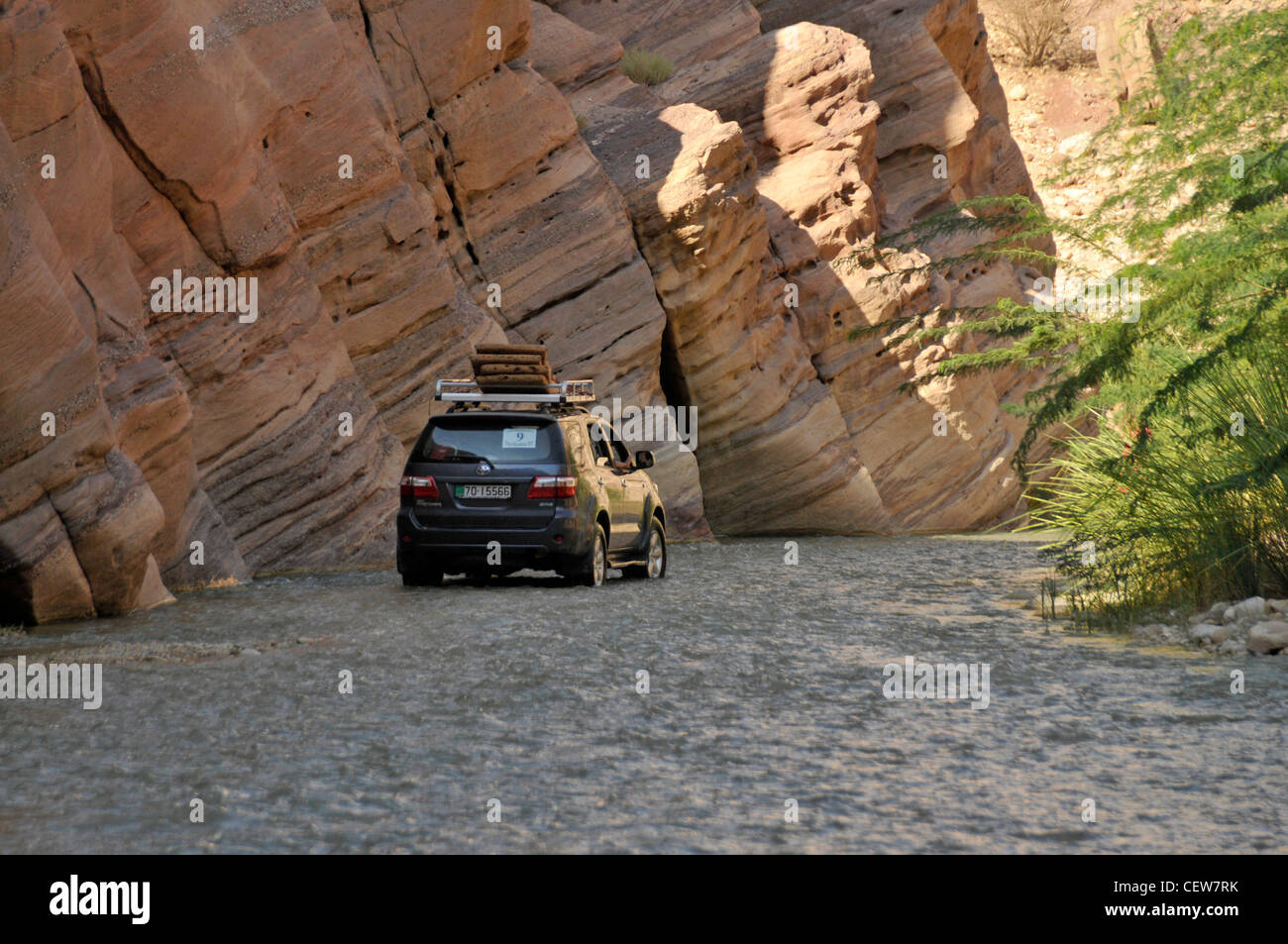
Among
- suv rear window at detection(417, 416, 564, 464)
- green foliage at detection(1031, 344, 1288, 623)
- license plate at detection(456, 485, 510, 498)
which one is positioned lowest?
green foliage at detection(1031, 344, 1288, 623)

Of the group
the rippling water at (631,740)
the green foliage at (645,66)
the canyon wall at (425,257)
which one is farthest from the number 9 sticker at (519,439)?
the green foliage at (645,66)

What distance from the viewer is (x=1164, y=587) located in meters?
12.8

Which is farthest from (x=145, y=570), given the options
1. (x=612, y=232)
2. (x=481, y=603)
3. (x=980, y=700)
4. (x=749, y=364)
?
(x=749, y=364)

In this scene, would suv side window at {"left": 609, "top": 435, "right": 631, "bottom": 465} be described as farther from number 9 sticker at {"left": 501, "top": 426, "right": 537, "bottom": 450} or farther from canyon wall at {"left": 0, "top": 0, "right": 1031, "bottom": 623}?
canyon wall at {"left": 0, "top": 0, "right": 1031, "bottom": 623}

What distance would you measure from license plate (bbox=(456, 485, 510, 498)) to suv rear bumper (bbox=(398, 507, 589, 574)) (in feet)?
1.11

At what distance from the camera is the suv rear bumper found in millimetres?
15633

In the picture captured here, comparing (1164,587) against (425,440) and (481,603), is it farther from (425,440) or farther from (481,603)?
(425,440)

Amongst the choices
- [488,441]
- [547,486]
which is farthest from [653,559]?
[488,441]

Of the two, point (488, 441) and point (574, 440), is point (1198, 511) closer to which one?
point (574, 440)

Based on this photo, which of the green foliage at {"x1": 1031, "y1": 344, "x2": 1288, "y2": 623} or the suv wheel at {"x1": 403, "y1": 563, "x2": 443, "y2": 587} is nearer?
the green foliage at {"x1": 1031, "y1": 344, "x2": 1288, "y2": 623}

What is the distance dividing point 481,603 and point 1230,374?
22.3 feet

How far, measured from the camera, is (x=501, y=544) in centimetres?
1567

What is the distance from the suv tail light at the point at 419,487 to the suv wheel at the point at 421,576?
0.71 meters

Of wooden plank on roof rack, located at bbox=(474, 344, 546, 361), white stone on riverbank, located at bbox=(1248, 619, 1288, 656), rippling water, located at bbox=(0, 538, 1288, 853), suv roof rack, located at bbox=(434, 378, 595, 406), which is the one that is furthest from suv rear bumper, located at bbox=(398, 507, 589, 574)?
white stone on riverbank, located at bbox=(1248, 619, 1288, 656)
